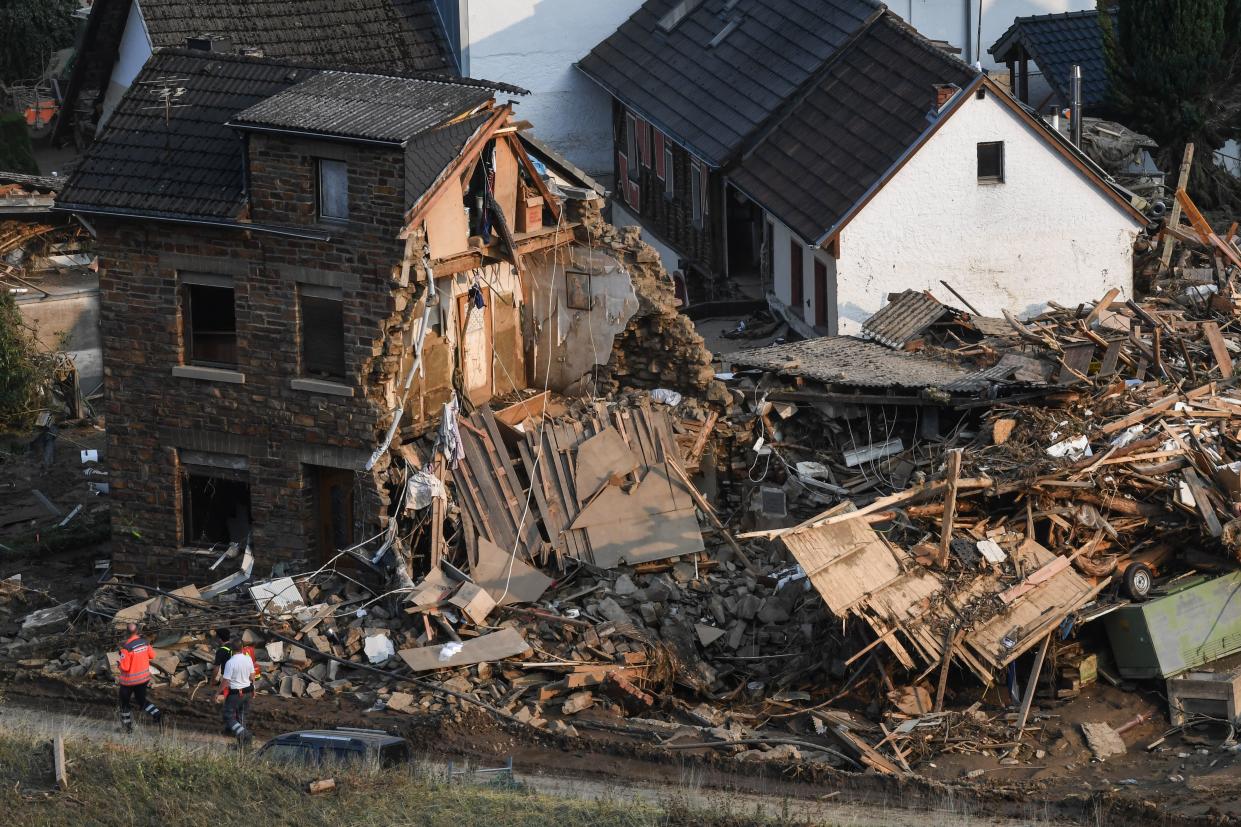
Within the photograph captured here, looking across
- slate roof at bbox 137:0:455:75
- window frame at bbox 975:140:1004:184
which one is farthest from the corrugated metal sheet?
slate roof at bbox 137:0:455:75

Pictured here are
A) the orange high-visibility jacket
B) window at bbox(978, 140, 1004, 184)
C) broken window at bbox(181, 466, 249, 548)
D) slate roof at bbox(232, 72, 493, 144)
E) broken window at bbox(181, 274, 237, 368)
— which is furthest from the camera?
window at bbox(978, 140, 1004, 184)

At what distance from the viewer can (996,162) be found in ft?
107

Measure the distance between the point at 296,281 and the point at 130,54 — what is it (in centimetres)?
1724

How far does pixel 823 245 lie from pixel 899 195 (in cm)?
152

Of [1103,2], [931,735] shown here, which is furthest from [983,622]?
[1103,2]

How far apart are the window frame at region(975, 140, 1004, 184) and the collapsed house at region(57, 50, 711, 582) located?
7.49m

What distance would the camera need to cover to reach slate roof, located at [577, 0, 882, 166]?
36719 millimetres

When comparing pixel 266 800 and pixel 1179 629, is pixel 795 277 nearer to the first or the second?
pixel 1179 629

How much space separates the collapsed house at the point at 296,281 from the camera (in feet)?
80.8

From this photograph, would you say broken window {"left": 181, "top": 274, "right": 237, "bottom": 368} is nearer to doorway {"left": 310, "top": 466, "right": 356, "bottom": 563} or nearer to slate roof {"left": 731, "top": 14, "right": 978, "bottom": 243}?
doorway {"left": 310, "top": 466, "right": 356, "bottom": 563}

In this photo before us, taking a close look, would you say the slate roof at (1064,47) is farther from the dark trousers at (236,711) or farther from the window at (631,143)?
the dark trousers at (236,711)

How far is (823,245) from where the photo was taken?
105 feet

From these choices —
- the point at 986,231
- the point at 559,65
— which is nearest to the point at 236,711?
the point at 986,231

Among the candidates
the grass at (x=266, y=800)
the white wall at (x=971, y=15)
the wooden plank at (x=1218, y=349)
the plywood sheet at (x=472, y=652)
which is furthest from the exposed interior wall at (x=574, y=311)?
the white wall at (x=971, y=15)
